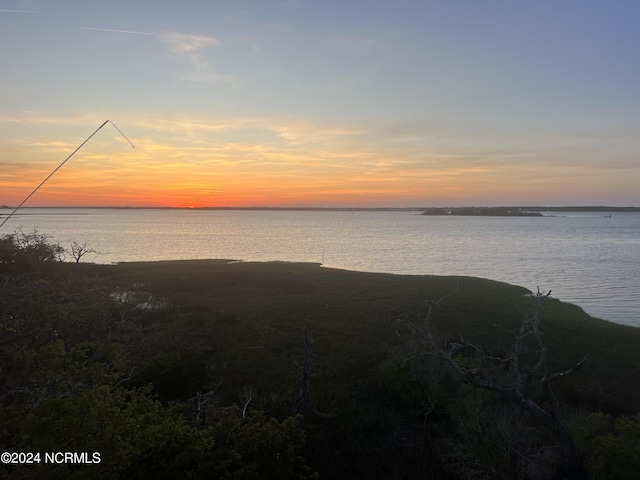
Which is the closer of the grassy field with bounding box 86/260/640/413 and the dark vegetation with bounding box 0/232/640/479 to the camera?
the dark vegetation with bounding box 0/232/640/479

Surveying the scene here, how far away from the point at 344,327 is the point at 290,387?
9.52 metres

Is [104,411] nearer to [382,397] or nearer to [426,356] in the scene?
[382,397]

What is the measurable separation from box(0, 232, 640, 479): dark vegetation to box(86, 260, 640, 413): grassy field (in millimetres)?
144

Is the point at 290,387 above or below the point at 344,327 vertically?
below

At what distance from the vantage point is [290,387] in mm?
18250

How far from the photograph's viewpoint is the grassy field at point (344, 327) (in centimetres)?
1933

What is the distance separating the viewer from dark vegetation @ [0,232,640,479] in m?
8.66

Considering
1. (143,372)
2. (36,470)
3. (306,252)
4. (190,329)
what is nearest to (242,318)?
(190,329)

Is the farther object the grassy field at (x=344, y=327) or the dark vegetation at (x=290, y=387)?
the grassy field at (x=344, y=327)

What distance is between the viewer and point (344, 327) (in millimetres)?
27344

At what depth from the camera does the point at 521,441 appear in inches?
469

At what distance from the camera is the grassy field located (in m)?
19.3

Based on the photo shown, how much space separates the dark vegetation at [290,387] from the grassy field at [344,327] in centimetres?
14

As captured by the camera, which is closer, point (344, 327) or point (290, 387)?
point (290, 387)
